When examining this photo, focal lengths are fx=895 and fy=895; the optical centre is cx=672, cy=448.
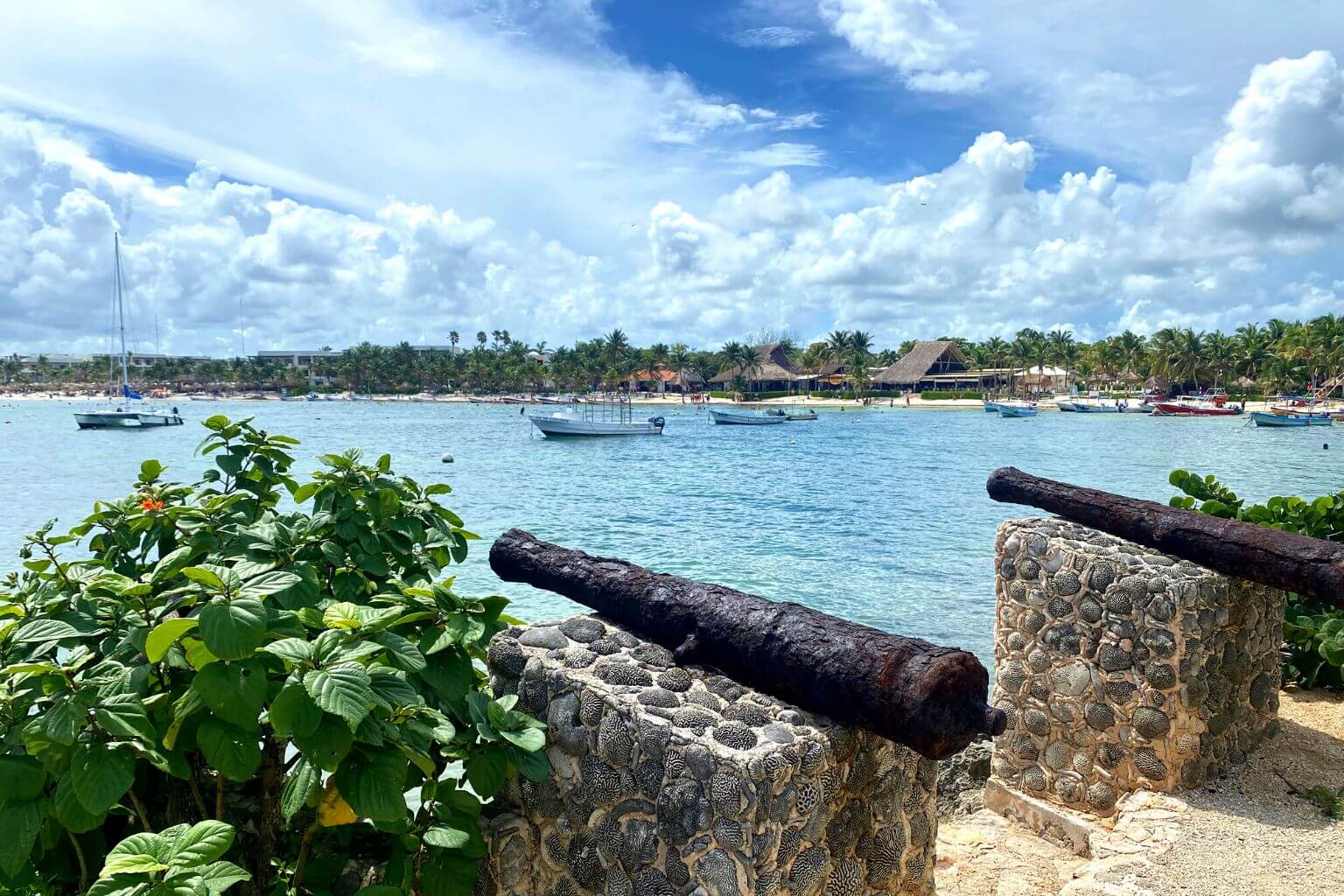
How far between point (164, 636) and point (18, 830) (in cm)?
69

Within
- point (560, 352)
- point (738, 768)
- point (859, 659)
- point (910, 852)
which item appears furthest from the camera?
point (560, 352)

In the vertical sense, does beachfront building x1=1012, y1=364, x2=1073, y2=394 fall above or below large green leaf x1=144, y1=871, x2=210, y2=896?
above

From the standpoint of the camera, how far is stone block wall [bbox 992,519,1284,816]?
5844mm

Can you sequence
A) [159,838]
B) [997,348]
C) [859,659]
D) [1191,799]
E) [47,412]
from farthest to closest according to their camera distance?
[997,348] → [47,412] → [1191,799] → [859,659] → [159,838]

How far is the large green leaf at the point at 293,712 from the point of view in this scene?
2539 millimetres

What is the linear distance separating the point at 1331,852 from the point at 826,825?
3.82 metres

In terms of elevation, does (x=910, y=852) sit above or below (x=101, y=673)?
below

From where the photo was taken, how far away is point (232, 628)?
8.38ft

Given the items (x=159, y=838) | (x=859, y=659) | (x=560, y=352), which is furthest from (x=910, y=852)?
(x=560, y=352)

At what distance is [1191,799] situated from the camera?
583 centimetres

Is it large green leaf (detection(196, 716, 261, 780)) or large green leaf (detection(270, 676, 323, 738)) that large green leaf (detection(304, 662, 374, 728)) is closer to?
large green leaf (detection(270, 676, 323, 738))

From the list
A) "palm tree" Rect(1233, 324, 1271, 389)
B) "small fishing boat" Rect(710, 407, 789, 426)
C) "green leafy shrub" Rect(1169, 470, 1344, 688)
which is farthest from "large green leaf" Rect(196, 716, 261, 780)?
"palm tree" Rect(1233, 324, 1271, 389)

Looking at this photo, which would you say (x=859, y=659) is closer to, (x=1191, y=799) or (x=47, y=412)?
(x=1191, y=799)

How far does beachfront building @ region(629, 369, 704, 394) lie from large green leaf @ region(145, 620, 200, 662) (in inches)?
4979
